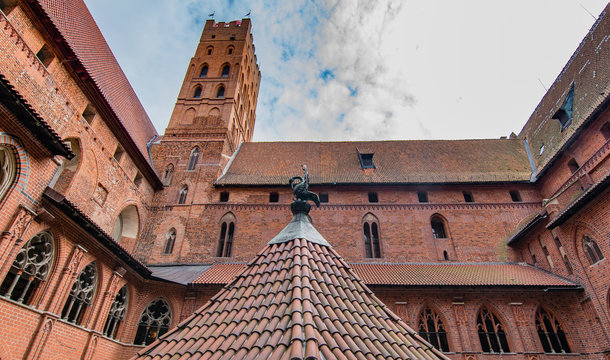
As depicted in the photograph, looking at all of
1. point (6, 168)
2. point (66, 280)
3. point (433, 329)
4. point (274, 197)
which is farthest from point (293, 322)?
point (274, 197)

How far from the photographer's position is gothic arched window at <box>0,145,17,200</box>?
800 cm

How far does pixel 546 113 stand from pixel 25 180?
22.6 m

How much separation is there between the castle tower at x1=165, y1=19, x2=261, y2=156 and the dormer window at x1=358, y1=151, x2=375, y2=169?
7860 mm

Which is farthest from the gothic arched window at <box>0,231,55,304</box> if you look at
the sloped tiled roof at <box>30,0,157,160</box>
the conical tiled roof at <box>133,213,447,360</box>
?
the conical tiled roof at <box>133,213,447,360</box>

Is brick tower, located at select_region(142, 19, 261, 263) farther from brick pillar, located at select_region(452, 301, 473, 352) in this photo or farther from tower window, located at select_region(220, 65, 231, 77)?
brick pillar, located at select_region(452, 301, 473, 352)

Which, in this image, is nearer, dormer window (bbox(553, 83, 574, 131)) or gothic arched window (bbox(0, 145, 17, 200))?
gothic arched window (bbox(0, 145, 17, 200))

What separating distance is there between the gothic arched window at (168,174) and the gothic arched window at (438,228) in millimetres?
13610

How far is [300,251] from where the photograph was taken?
13.5 ft

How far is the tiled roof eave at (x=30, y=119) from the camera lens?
23.8ft

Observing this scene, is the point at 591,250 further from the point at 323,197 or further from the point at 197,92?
the point at 197,92

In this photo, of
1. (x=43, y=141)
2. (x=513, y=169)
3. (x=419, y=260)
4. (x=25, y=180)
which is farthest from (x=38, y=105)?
(x=513, y=169)

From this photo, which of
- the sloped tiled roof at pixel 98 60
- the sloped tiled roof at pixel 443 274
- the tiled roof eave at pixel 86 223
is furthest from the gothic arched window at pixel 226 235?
the sloped tiled roof at pixel 98 60

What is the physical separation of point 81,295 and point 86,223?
2.31m

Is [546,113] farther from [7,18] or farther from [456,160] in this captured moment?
[7,18]
